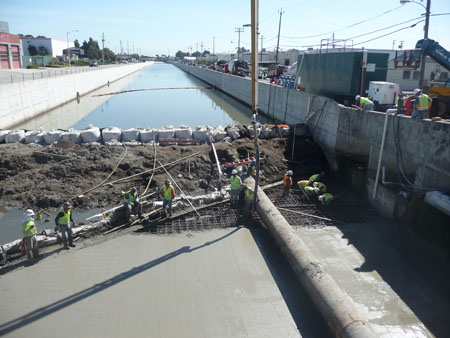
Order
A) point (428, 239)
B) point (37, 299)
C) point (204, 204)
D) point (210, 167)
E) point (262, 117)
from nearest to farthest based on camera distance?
point (37, 299) → point (428, 239) → point (204, 204) → point (210, 167) → point (262, 117)

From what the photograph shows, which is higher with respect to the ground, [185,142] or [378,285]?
[185,142]

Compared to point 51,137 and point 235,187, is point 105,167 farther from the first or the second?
point 235,187

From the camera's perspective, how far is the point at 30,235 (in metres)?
7.75

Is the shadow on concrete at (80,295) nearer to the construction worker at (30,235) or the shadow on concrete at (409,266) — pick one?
the construction worker at (30,235)

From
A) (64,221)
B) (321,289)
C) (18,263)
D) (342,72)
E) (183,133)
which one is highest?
(342,72)

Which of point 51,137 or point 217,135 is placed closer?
point 51,137

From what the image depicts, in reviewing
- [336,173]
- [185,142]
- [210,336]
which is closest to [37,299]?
[210,336]

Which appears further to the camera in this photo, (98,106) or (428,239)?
(98,106)

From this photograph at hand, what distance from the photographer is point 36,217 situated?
10.5 meters

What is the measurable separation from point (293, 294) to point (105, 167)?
9.12m

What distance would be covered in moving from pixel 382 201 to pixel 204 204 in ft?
19.1

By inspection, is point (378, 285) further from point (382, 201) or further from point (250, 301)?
point (382, 201)

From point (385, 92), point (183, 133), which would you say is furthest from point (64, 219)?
point (385, 92)

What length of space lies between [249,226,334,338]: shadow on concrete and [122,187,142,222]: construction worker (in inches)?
141
